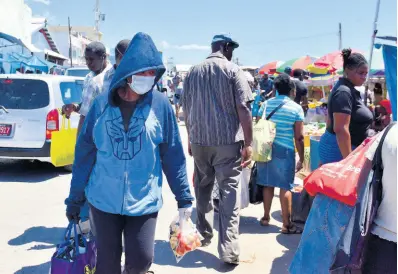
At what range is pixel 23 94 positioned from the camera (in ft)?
24.2

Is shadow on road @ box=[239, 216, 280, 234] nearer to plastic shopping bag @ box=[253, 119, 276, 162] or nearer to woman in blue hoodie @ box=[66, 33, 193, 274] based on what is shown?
plastic shopping bag @ box=[253, 119, 276, 162]

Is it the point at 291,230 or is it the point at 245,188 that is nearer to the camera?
the point at 291,230

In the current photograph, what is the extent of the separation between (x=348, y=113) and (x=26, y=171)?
6.24 metres

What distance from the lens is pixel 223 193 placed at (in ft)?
13.1

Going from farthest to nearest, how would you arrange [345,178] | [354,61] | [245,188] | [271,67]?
[271,67]
[245,188]
[354,61]
[345,178]

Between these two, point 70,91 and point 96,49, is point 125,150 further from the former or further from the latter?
point 70,91

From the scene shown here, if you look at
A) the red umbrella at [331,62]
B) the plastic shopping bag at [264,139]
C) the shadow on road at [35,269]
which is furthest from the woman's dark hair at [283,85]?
the red umbrella at [331,62]

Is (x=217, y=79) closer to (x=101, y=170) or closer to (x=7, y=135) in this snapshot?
(x=101, y=170)

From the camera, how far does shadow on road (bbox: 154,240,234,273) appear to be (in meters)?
4.01

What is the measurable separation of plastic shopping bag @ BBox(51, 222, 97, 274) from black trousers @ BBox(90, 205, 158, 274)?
2.7 inches

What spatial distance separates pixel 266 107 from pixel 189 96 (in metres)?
1.11

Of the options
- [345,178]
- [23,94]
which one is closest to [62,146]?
[23,94]

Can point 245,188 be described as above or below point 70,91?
below

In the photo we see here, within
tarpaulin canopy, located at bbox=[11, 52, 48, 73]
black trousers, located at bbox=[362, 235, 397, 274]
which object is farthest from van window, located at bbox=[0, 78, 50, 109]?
tarpaulin canopy, located at bbox=[11, 52, 48, 73]
